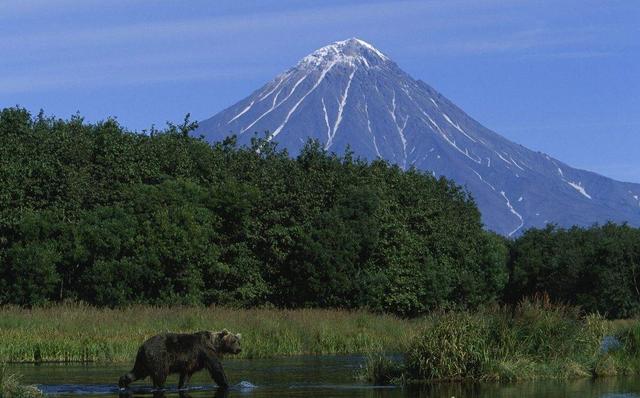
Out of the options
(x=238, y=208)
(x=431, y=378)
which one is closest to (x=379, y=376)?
(x=431, y=378)

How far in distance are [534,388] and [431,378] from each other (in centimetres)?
309

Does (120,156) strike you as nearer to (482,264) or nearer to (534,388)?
(482,264)

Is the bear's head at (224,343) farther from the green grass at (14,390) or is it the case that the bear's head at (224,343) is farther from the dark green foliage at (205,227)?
the dark green foliage at (205,227)

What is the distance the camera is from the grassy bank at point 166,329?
4409cm

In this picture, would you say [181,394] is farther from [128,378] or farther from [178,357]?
[128,378]

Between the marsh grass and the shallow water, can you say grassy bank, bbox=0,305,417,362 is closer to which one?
the shallow water

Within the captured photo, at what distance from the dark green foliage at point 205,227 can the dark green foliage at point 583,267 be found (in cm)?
2037

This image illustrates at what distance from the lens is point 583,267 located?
113312 mm

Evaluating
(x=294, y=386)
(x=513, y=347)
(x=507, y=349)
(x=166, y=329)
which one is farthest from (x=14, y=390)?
(x=166, y=329)

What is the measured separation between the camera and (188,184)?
3022 inches

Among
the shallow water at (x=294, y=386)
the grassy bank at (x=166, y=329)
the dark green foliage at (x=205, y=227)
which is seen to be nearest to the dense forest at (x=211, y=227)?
the dark green foliage at (x=205, y=227)

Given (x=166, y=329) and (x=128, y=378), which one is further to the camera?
(x=166, y=329)

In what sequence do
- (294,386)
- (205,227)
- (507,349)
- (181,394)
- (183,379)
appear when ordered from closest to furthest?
(181,394), (294,386), (183,379), (507,349), (205,227)

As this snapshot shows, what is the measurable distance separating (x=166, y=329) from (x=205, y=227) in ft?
79.2
